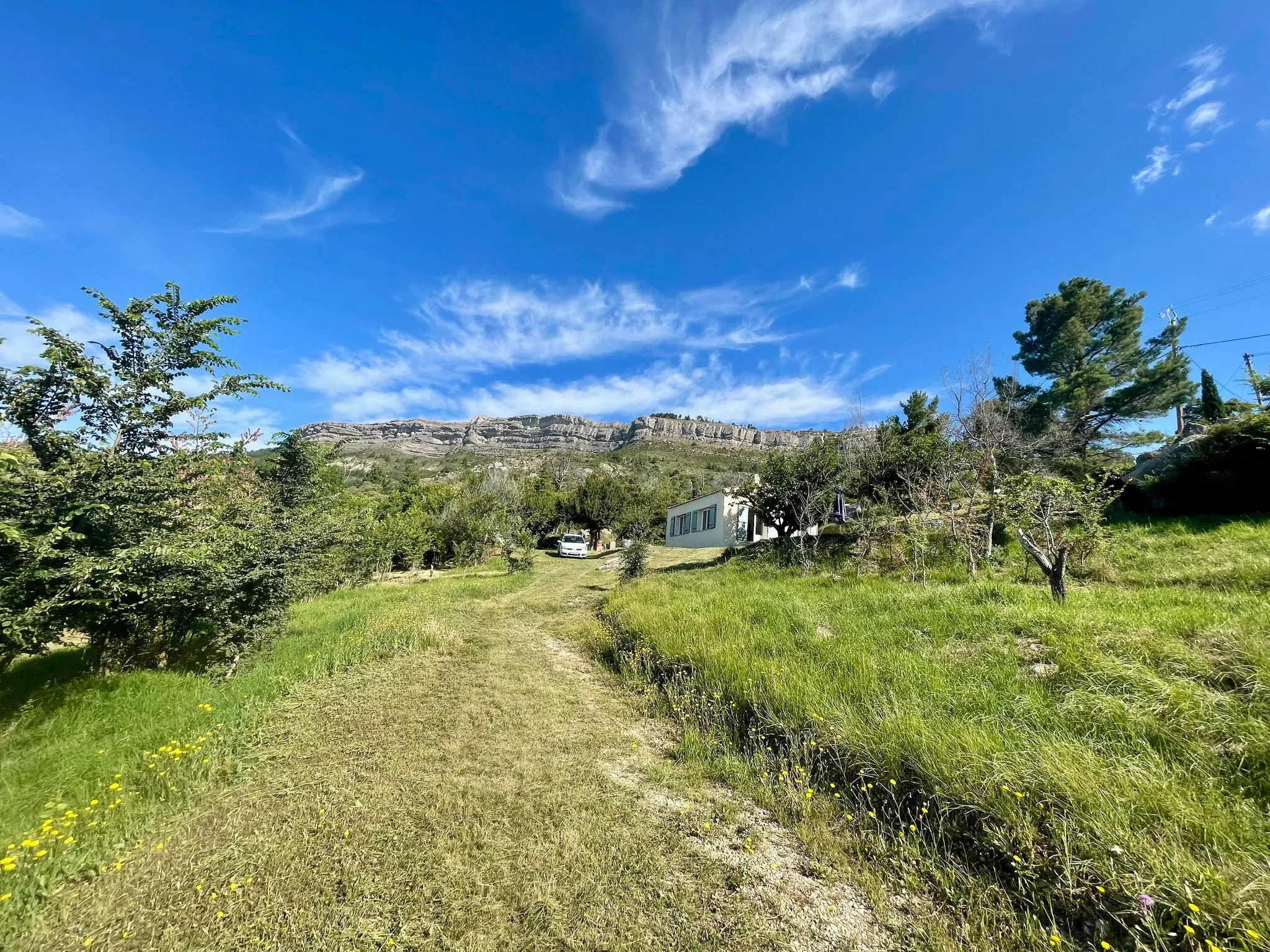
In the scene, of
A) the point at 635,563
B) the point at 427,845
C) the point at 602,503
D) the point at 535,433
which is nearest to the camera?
the point at 427,845

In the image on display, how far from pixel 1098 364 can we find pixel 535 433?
113 m

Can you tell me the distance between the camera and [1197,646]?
377cm

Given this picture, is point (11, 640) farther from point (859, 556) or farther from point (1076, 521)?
point (1076, 521)

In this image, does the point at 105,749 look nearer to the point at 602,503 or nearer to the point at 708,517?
the point at 708,517

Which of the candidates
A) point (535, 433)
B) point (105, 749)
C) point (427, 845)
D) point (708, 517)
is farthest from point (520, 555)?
point (535, 433)

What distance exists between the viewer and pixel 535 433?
12162 cm

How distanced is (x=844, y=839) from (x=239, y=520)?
758 centimetres

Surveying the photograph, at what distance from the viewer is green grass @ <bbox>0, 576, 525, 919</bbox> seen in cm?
271

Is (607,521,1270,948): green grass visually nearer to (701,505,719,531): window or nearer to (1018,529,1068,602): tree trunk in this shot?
(1018,529,1068,602): tree trunk

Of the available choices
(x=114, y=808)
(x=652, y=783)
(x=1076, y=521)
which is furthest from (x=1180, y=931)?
(x=1076, y=521)

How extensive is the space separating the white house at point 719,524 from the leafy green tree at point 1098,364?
546 inches

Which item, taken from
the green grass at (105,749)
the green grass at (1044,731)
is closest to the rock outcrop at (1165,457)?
the green grass at (1044,731)

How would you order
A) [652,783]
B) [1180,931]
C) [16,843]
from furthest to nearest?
1. [652,783]
2. [16,843]
3. [1180,931]

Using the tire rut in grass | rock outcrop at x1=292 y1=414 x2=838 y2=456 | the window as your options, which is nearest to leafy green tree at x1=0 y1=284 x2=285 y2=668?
the tire rut in grass
